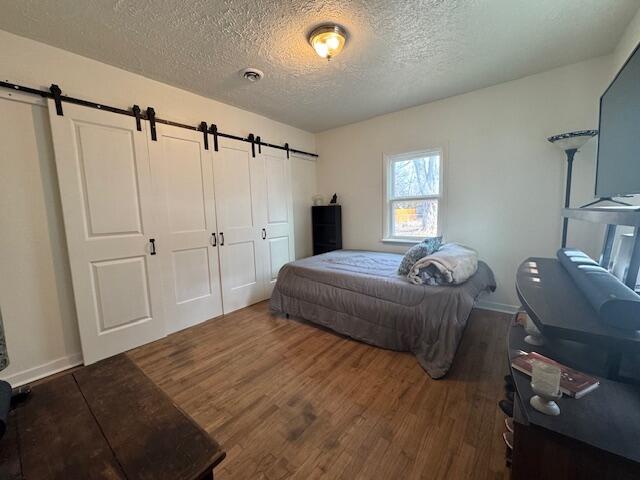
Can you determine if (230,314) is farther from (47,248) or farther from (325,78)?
(325,78)

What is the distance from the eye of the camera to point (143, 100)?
2.47 m

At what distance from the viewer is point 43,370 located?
2041 mm

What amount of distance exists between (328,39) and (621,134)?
1823mm

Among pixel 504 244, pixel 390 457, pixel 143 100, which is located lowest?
pixel 390 457

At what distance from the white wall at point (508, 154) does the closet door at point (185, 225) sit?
2.49 m

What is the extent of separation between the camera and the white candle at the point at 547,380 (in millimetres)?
730

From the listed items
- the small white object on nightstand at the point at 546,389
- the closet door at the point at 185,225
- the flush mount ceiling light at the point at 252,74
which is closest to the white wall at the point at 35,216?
the closet door at the point at 185,225

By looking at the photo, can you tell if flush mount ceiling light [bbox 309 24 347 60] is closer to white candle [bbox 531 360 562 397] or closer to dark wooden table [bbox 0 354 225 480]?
white candle [bbox 531 360 562 397]

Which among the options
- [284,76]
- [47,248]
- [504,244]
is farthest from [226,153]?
[504,244]

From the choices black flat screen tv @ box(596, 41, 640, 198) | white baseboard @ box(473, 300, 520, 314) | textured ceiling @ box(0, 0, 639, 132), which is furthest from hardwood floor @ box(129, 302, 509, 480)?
textured ceiling @ box(0, 0, 639, 132)

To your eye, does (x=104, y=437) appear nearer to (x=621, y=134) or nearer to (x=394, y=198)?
(x=621, y=134)

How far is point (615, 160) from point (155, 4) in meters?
2.78

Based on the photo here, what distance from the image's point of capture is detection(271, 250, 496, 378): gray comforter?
76.5 inches

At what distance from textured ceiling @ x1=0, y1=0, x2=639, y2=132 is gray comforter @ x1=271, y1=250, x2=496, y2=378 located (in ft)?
6.38
